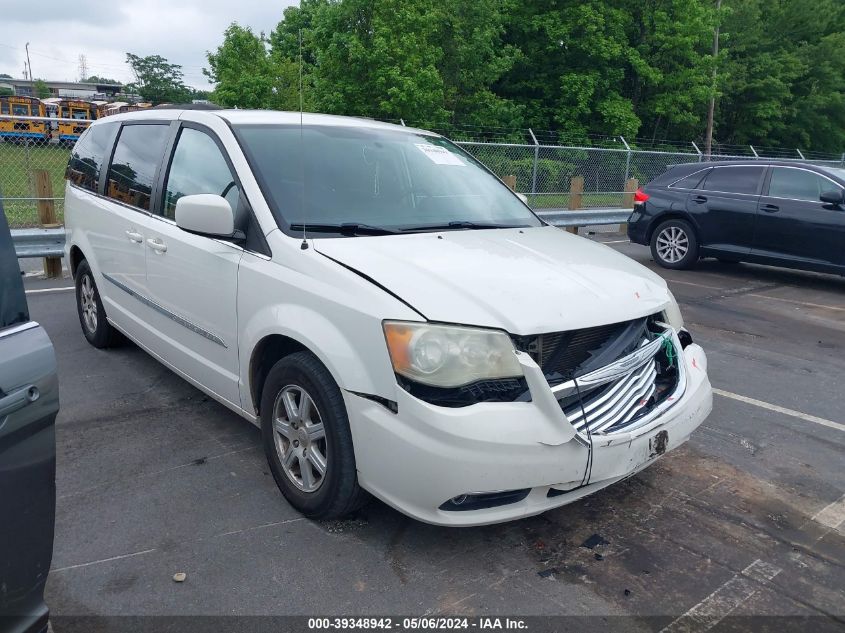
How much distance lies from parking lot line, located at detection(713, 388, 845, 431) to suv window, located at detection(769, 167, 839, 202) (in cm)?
538

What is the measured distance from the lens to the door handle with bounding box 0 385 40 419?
174 cm

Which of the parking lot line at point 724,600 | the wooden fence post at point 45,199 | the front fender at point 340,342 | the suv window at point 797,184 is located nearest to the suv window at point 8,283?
the front fender at point 340,342

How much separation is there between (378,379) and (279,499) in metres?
1.07

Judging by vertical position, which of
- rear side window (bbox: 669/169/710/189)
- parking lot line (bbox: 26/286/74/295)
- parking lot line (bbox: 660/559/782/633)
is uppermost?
rear side window (bbox: 669/169/710/189)

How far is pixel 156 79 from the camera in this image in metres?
83.4

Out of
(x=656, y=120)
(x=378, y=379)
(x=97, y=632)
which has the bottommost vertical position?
(x=97, y=632)

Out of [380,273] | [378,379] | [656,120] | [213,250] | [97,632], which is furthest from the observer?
[656,120]

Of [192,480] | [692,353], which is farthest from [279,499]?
[692,353]

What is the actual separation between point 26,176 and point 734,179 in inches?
530

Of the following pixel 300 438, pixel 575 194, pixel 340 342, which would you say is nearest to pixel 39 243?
pixel 300 438

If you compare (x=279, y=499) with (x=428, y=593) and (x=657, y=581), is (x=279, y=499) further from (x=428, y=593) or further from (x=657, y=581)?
(x=657, y=581)

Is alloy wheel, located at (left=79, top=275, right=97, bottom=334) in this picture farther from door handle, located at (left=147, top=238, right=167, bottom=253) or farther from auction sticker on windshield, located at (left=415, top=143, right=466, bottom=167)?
auction sticker on windshield, located at (left=415, top=143, right=466, bottom=167)

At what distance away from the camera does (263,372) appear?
11.2 feet

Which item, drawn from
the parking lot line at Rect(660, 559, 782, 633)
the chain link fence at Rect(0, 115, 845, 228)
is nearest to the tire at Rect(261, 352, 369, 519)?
the parking lot line at Rect(660, 559, 782, 633)
